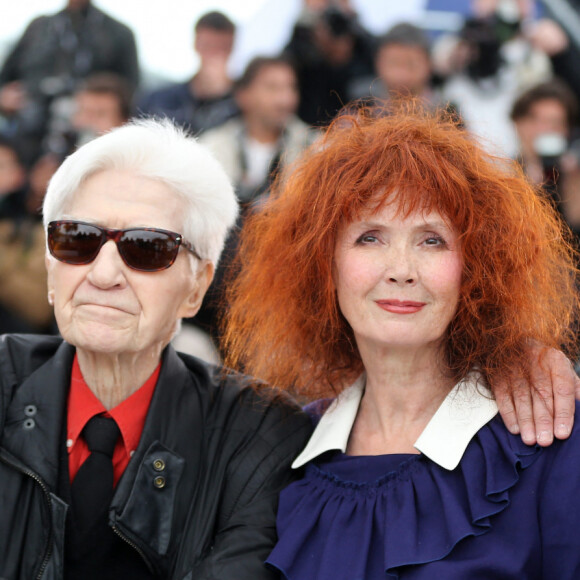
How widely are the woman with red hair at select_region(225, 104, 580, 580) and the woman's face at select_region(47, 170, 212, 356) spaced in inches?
14.1

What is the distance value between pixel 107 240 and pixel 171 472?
0.75 meters

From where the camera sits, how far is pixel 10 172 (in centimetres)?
574

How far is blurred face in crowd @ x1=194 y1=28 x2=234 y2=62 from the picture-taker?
19.8 ft

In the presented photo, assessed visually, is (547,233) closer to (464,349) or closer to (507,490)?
(464,349)

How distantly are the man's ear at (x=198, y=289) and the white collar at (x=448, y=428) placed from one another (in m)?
0.62

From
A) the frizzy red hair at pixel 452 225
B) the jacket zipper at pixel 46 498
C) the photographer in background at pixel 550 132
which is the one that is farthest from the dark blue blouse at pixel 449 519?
the photographer in background at pixel 550 132

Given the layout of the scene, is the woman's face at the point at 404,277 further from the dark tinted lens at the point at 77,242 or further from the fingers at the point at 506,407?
the dark tinted lens at the point at 77,242

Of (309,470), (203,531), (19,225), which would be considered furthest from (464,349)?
(19,225)

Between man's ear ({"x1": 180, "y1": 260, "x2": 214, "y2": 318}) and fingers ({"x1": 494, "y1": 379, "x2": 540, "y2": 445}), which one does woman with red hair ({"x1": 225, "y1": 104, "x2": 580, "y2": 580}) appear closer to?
fingers ({"x1": 494, "y1": 379, "x2": 540, "y2": 445})

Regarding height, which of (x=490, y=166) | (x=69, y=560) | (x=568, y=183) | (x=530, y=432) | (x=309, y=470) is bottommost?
(x=69, y=560)

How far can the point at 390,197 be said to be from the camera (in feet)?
8.43

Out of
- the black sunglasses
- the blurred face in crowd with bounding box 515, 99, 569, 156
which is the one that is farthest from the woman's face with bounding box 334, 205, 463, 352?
the blurred face in crowd with bounding box 515, 99, 569, 156

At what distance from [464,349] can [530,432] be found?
39 centimetres

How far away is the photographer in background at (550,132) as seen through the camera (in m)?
4.81
